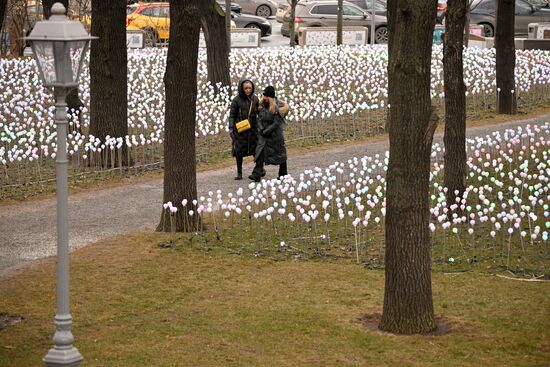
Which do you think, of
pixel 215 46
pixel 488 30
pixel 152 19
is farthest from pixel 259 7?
pixel 215 46

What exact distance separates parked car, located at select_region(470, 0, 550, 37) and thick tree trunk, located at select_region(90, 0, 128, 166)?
1020 inches

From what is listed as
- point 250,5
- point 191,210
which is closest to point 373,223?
point 191,210

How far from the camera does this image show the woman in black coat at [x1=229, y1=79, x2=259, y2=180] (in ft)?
61.7

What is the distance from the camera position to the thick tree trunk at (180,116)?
15.0 metres

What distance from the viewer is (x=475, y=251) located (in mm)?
13828

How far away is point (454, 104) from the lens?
51.9 feet

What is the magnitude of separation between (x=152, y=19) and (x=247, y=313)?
30979mm

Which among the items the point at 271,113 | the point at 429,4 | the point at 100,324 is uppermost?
the point at 429,4

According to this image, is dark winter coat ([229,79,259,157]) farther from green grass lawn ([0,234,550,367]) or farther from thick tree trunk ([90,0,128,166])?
green grass lawn ([0,234,550,367])

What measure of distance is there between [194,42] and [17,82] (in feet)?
38.3

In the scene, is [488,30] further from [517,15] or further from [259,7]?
[259,7]

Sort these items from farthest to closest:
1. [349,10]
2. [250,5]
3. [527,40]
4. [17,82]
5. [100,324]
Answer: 1. [250,5]
2. [349,10]
3. [527,40]
4. [17,82]
5. [100,324]

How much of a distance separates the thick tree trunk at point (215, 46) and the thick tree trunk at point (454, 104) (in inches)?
434

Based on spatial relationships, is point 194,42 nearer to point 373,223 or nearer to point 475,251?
point 373,223
